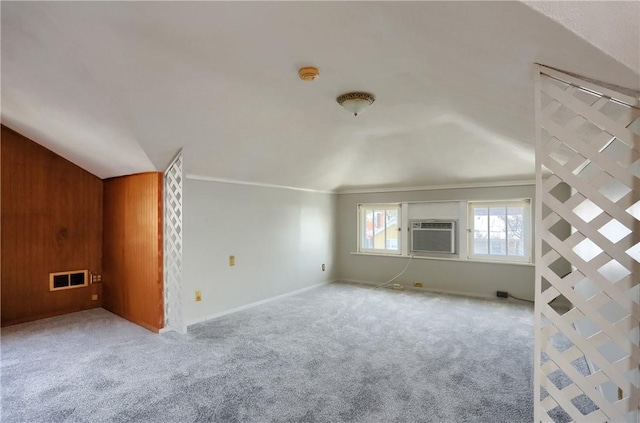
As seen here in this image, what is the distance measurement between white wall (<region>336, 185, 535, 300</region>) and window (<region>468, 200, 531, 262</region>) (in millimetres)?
129

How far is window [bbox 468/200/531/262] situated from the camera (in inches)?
178

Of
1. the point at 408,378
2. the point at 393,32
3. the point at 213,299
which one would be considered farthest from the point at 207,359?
the point at 393,32

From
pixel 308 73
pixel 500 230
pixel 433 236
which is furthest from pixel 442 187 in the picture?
pixel 308 73

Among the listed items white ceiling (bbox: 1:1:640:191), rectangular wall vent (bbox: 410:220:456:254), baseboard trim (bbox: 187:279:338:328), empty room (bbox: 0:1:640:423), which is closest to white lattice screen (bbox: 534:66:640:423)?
empty room (bbox: 0:1:640:423)

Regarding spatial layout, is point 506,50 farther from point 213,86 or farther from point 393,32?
point 213,86

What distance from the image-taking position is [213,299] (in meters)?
3.84

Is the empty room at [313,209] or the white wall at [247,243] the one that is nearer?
the empty room at [313,209]

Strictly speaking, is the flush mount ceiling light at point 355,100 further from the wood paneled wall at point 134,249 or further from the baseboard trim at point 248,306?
the baseboard trim at point 248,306

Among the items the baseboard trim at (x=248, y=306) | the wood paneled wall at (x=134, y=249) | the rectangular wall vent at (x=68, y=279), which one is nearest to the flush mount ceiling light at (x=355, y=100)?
the wood paneled wall at (x=134, y=249)

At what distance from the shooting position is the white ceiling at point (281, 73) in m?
1.23

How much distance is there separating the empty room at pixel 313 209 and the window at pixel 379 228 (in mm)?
58

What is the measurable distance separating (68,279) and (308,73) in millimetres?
4122

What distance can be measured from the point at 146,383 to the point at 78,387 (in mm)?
462

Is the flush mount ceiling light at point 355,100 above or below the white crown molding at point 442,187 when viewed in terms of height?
above
